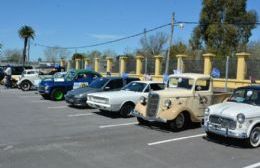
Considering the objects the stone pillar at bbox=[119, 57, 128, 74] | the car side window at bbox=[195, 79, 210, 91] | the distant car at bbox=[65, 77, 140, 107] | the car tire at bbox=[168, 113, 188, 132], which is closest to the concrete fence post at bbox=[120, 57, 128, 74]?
the stone pillar at bbox=[119, 57, 128, 74]

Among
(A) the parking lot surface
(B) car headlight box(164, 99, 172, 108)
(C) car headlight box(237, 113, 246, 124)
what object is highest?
(B) car headlight box(164, 99, 172, 108)

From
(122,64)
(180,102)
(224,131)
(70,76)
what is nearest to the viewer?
(224,131)

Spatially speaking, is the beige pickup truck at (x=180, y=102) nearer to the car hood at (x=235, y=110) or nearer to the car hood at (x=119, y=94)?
the car hood at (x=235, y=110)

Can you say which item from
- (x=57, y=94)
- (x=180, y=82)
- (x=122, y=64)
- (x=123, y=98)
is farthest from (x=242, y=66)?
(x=122, y=64)

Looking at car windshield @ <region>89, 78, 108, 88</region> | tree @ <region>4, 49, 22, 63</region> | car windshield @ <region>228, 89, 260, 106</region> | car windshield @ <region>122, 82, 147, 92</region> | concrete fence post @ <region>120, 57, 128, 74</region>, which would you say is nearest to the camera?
car windshield @ <region>228, 89, 260, 106</region>

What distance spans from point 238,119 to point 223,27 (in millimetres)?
37825

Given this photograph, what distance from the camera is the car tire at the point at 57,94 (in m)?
22.7

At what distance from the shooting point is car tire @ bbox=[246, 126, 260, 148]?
11.1 metres

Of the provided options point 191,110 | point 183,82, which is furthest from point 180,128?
point 183,82

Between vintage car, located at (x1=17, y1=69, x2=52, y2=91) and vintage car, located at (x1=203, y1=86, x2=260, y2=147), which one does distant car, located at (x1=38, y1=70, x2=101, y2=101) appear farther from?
vintage car, located at (x1=203, y1=86, x2=260, y2=147)

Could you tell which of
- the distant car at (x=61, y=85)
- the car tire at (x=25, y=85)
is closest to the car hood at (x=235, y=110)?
the distant car at (x=61, y=85)

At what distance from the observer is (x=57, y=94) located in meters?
22.8

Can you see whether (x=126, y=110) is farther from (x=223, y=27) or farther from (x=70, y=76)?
(x=223, y=27)

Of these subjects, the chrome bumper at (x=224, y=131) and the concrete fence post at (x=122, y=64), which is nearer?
the chrome bumper at (x=224, y=131)
